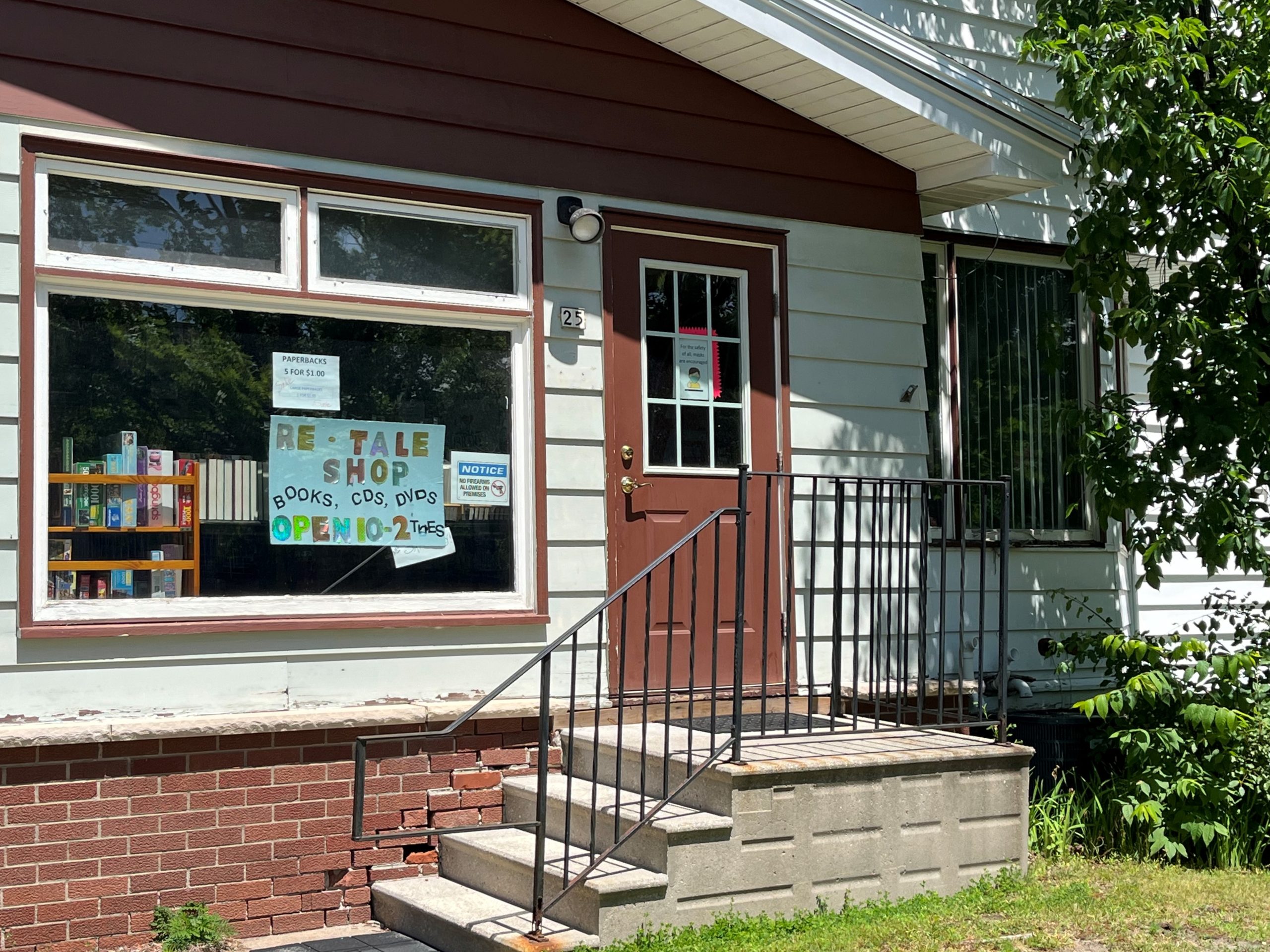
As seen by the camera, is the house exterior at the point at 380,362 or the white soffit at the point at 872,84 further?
the white soffit at the point at 872,84

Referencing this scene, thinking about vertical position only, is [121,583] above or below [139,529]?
below

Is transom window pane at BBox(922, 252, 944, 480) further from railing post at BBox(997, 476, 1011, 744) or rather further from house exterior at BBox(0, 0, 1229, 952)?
railing post at BBox(997, 476, 1011, 744)

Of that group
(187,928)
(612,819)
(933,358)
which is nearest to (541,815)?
(612,819)

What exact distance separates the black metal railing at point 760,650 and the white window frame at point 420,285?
1.32 meters

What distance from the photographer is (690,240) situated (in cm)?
616

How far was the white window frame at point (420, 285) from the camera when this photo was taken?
17.3 feet

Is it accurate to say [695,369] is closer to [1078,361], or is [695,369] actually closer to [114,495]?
[114,495]

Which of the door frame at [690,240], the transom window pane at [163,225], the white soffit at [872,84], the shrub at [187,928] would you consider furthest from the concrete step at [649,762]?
the white soffit at [872,84]

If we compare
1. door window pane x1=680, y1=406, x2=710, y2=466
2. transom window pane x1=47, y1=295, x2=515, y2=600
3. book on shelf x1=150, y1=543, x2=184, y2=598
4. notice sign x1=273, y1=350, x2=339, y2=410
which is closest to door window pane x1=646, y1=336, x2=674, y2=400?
door window pane x1=680, y1=406, x2=710, y2=466

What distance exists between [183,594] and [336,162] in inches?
73.5

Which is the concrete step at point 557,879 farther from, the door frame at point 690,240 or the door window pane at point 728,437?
the door window pane at point 728,437

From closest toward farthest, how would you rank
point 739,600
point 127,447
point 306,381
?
1. point 739,600
2. point 127,447
3. point 306,381

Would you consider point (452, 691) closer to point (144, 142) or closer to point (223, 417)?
point (223, 417)

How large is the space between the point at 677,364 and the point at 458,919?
273 centimetres
